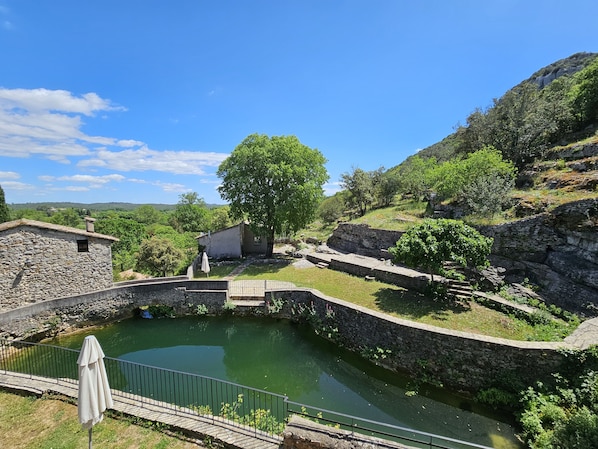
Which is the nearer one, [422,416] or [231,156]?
[422,416]

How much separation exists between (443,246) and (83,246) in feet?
56.1

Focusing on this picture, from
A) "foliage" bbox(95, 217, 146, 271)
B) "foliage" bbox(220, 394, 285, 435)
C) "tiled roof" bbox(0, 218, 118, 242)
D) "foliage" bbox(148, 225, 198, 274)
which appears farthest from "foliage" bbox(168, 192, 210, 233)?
"foliage" bbox(220, 394, 285, 435)

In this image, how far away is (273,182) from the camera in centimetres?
1980

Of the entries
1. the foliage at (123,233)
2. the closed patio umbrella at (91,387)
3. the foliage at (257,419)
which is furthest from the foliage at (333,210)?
the closed patio umbrella at (91,387)

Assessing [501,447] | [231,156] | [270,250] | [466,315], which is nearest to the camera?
[501,447]

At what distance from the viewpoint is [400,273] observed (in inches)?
577

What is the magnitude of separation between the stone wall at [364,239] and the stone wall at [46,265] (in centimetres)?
1688

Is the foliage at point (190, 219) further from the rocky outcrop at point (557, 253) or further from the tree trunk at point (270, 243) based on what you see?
the rocky outcrop at point (557, 253)

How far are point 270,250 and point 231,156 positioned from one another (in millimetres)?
7882

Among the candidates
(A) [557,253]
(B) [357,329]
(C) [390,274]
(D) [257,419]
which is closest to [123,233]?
(C) [390,274]

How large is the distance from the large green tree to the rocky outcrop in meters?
11.3

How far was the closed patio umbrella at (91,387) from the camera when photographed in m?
5.08

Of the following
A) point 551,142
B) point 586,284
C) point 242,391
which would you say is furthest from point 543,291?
point 551,142

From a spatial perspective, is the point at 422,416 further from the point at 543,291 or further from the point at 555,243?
the point at 555,243
